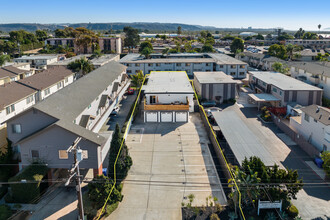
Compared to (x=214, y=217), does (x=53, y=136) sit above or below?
above

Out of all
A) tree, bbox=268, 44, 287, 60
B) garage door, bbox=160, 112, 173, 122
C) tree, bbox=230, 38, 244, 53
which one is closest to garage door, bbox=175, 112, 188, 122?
garage door, bbox=160, 112, 173, 122

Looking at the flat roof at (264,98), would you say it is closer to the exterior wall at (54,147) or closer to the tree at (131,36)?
the exterior wall at (54,147)

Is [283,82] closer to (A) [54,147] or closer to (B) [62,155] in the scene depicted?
(B) [62,155]

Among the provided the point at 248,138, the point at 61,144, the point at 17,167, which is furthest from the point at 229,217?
the point at 17,167

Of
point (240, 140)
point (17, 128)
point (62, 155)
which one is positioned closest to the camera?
point (62, 155)

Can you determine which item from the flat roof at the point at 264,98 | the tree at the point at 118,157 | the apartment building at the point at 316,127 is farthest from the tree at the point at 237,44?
the tree at the point at 118,157

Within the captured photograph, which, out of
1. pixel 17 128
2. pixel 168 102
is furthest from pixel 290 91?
pixel 17 128

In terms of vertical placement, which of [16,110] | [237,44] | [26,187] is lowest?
[26,187]
